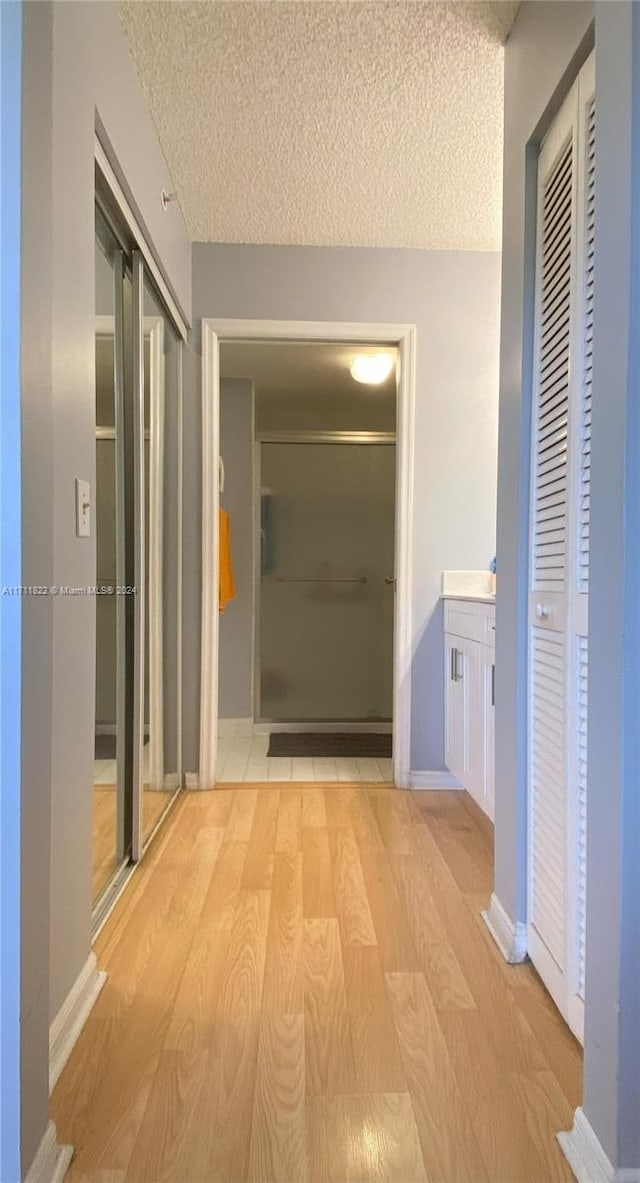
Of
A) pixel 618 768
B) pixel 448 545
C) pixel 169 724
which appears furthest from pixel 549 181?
pixel 169 724

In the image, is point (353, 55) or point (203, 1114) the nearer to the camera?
point (203, 1114)

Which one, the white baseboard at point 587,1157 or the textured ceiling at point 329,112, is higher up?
the textured ceiling at point 329,112

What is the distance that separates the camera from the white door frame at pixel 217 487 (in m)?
2.61

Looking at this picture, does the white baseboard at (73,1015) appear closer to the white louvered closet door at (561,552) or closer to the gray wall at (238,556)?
the white louvered closet door at (561,552)

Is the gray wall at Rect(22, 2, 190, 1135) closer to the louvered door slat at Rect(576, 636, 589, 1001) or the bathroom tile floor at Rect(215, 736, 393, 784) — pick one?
the louvered door slat at Rect(576, 636, 589, 1001)

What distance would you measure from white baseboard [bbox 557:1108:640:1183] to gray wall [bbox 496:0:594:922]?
0.50m

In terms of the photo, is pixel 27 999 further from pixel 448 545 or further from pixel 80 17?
pixel 448 545

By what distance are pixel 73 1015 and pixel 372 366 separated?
9.57 ft

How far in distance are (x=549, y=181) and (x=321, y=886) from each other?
1.94m

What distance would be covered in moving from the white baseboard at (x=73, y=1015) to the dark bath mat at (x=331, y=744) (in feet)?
6.71

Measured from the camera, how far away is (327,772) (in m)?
3.01

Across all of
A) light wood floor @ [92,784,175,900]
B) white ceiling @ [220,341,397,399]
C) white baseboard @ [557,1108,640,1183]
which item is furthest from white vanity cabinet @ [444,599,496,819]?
white ceiling @ [220,341,397,399]

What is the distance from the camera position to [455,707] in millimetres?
2516

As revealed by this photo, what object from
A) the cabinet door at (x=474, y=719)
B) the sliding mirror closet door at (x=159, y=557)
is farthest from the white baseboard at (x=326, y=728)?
the cabinet door at (x=474, y=719)
